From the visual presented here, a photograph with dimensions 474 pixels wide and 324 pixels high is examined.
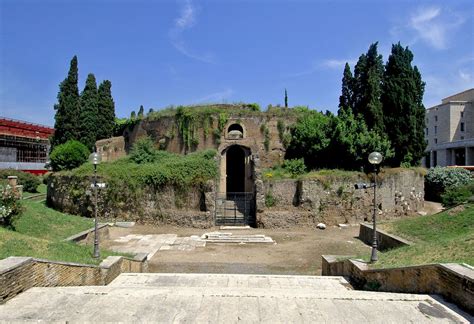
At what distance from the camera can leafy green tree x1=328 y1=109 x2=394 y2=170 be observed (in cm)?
2123

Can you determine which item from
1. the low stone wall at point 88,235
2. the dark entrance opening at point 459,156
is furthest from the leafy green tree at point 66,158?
the dark entrance opening at point 459,156

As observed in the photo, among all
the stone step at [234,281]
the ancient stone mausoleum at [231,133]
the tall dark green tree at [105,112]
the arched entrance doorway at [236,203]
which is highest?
the tall dark green tree at [105,112]

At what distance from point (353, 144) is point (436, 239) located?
1068cm

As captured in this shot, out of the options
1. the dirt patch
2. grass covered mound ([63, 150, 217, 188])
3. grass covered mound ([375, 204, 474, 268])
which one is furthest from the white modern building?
grass covered mound ([63, 150, 217, 188])

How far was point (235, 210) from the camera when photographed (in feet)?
66.2

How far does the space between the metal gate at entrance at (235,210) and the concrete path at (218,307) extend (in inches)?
529

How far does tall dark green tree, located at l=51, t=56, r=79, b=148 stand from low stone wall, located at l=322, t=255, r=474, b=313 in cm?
2969

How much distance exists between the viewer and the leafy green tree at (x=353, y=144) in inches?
836

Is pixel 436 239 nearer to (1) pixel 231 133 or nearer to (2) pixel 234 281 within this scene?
(2) pixel 234 281

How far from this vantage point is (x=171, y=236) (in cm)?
1731

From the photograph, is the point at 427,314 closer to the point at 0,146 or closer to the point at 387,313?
the point at 387,313

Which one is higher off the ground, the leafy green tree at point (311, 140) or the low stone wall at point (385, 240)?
the leafy green tree at point (311, 140)

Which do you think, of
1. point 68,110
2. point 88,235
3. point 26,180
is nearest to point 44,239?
point 88,235

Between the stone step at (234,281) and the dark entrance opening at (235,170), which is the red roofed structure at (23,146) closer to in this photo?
the dark entrance opening at (235,170)
